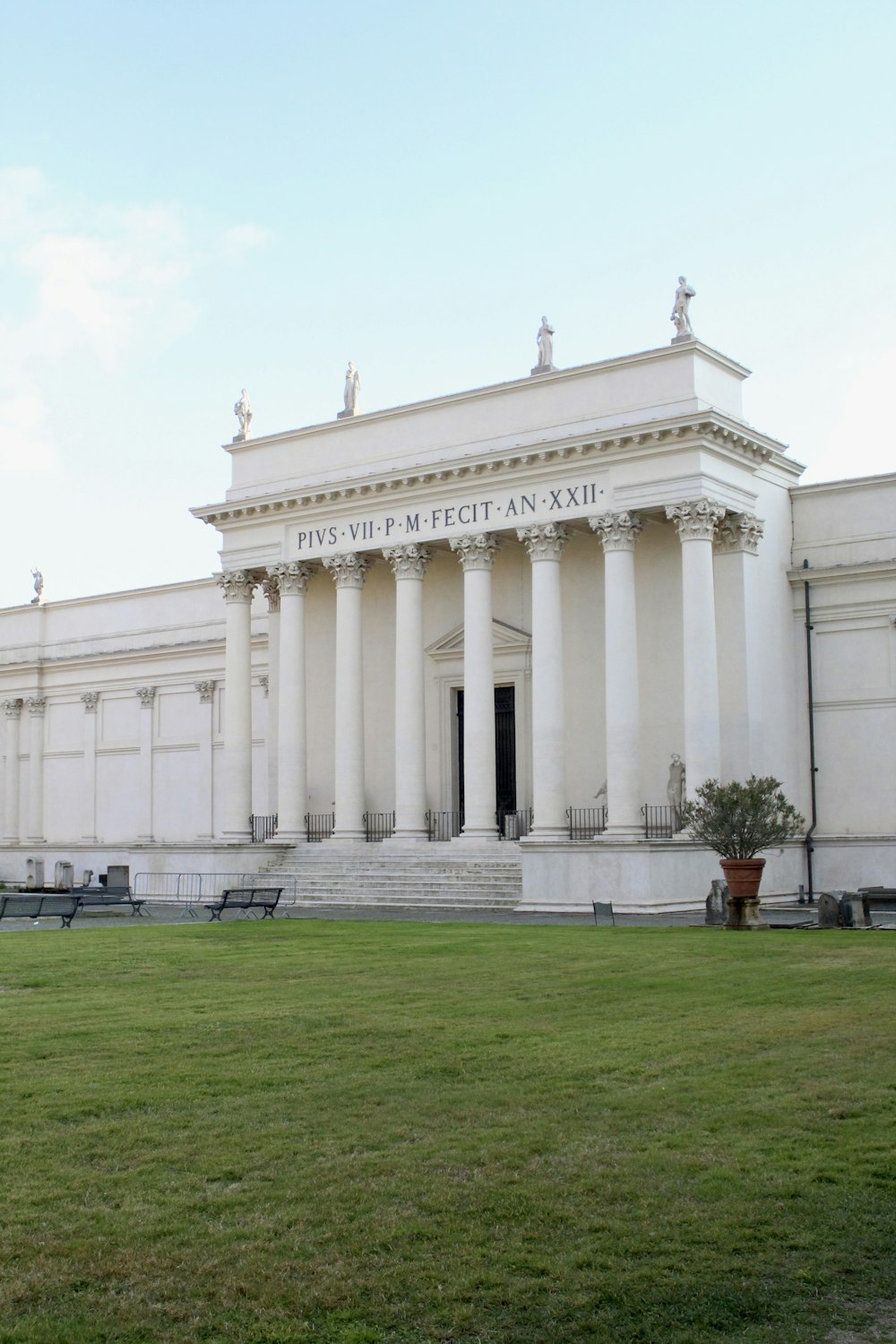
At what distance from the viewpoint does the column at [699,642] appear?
33.1m

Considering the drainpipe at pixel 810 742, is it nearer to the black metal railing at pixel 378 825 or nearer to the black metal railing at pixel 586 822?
the black metal railing at pixel 586 822

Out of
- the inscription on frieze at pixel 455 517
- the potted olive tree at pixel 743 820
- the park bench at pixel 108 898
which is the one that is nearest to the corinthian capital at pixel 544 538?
the inscription on frieze at pixel 455 517

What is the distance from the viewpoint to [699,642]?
109 ft

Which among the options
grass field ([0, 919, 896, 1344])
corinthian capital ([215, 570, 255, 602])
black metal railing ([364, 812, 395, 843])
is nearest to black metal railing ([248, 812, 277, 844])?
black metal railing ([364, 812, 395, 843])

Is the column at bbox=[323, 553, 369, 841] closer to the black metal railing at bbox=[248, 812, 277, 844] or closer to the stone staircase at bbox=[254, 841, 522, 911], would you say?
→ the stone staircase at bbox=[254, 841, 522, 911]

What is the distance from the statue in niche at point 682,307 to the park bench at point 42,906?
1976cm

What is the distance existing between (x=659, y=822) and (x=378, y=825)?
9.34m

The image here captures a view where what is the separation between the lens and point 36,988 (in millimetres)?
15867

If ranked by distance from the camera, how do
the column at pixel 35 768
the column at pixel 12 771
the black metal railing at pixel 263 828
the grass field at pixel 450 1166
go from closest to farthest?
1. the grass field at pixel 450 1166
2. the black metal railing at pixel 263 828
3. the column at pixel 35 768
4. the column at pixel 12 771

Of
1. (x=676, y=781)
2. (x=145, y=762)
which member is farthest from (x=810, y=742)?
(x=145, y=762)

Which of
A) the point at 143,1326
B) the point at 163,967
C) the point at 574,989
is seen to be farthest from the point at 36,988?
the point at 143,1326

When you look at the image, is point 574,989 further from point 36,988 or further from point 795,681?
point 795,681

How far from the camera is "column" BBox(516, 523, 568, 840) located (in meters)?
34.8

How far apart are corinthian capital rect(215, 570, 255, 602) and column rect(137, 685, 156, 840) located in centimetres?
1140
